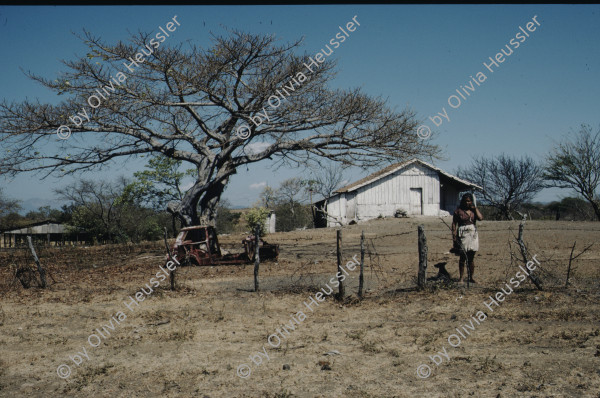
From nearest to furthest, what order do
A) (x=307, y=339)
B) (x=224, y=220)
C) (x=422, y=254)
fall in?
1. (x=307, y=339)
2. (x=422, y=254)
3. (x=224, y=220)

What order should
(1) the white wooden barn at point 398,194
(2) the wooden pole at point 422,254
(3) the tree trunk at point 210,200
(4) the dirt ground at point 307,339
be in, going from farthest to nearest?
(1) the white wooden barn at point 398,194
(3) the tree trunk at point 210,200
(2) the wooden pole at point 422,254
(4) the dirt ground at point 307,339

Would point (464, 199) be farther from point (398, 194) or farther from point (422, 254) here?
point (398, 194)

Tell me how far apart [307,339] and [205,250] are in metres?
9.10

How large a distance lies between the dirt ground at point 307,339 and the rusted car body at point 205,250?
2760mm

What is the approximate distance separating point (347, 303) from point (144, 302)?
4034mm

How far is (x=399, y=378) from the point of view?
16.8 feet

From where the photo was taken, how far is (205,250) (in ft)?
49.9

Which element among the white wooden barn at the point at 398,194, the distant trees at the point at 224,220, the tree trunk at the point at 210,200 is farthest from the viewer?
the distant trees at the point at 224,220

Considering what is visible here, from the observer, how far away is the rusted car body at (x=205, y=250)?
1430 centimetres

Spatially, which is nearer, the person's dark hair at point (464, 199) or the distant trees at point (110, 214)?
the person's dark hair at point (464, 199)

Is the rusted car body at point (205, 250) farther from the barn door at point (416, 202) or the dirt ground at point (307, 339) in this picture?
the barn door at point (416, 202)

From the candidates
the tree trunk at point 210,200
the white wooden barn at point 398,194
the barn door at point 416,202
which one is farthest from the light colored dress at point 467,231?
the barn door at point 416,202

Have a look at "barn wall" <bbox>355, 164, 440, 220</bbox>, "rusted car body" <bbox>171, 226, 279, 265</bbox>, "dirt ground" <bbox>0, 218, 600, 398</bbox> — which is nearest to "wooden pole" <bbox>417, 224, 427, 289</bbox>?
"dirt ground" <bbox>0, 218, 600, 398</bbox>

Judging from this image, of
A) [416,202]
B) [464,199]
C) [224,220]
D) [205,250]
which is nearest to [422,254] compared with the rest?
[464,199]
